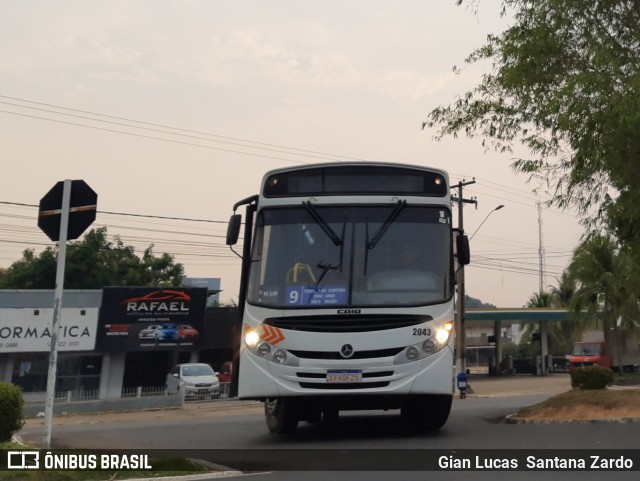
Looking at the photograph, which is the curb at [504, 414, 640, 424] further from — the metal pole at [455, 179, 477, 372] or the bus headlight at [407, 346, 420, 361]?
the metal pole at [455, 179, 477, 372]

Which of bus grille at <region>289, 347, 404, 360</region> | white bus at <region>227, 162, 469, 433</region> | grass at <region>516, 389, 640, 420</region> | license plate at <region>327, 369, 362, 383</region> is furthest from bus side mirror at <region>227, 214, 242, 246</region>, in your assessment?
grass at <region>516, 389, 640, 420</region>

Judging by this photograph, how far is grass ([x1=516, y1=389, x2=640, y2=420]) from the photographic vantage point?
15.0 metres

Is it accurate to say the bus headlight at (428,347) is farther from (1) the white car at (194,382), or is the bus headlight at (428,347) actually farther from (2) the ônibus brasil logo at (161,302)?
(2) the ônibus brasil logo at (161,302)

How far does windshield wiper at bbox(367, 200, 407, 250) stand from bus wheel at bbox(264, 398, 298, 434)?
3056 millimetres

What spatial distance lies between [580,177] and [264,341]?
28.7 ft

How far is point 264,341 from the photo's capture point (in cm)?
1088

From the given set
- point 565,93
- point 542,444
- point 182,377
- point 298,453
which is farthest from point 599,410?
point 182,377

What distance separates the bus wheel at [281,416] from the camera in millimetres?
12789

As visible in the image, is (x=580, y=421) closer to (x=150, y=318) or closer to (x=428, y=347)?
(x=428, y=347)

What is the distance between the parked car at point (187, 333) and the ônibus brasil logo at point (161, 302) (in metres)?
0.87

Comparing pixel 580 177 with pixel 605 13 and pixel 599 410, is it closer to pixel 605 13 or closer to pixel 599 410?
pixel 605 13

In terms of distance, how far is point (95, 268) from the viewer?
5547cm

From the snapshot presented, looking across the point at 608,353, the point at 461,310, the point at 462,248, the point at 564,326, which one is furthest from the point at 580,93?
the point at 564,326

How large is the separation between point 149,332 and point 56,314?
32672mm
